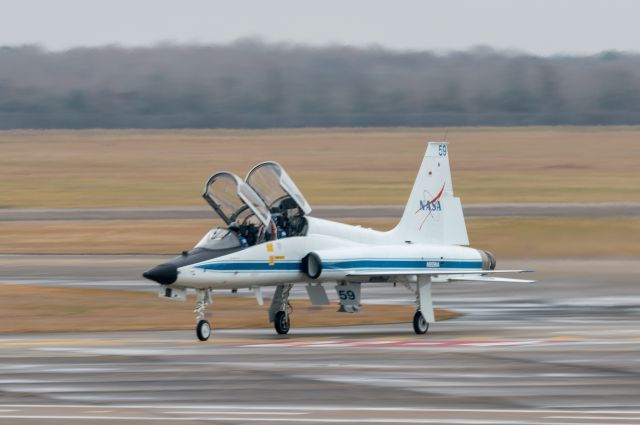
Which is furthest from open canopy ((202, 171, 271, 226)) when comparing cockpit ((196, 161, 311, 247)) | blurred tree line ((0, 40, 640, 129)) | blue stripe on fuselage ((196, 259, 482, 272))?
blurred tree line ((0, 40, 640, 129))

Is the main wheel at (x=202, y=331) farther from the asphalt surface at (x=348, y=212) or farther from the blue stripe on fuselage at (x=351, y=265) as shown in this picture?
the asphalt surface at (x=348, y=212)

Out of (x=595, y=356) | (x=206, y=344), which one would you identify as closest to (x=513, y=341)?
(x=595, y=356)

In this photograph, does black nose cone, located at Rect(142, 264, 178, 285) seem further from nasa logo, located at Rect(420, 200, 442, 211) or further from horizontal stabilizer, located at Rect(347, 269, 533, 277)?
nasa logo, located at Rect(420, 200, 442, 211)

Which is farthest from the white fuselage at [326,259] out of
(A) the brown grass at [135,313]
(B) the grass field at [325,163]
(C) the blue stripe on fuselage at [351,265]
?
(B) the grass field at [325,163]

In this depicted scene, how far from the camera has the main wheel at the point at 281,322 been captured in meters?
25.8

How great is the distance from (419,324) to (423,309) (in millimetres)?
305

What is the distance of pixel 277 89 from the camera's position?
12662cm

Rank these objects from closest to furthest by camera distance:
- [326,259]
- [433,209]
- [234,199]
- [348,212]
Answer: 1. [326,259]
2. [234,199]
3. [433,209]
4. [348,212]

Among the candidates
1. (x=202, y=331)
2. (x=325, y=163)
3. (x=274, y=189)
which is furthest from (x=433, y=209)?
(x=325, y=163)

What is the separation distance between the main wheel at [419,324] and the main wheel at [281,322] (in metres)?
2.50

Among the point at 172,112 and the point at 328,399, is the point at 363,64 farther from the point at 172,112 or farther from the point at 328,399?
the point at 328,399

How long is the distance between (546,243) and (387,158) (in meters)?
50.3

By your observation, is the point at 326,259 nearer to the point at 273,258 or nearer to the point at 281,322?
the point at 273,258

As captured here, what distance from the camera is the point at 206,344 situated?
23.7 meters
